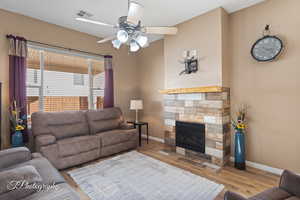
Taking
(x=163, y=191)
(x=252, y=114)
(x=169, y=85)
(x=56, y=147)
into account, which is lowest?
(x=163, y=191)

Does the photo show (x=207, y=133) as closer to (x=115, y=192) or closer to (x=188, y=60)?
(x=188, y=60)

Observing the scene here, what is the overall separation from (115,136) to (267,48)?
10.9ft

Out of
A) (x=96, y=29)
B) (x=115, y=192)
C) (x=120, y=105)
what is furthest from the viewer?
(x=120, y=105)

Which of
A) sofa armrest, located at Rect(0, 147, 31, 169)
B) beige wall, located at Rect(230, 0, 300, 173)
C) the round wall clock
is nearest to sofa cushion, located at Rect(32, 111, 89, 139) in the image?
sofa armrest, located at Rect(0, 147, 31, 169)

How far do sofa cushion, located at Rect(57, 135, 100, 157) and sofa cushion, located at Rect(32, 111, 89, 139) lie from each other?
29 cm

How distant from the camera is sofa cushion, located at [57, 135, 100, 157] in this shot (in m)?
2.68

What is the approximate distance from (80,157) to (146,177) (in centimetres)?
135

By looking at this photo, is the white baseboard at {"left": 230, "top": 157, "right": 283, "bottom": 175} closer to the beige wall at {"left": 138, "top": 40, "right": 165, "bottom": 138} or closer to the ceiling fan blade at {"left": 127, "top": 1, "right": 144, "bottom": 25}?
the beige wall at {"left": 138, "top": 40, "right": 165, "bottom": 138}

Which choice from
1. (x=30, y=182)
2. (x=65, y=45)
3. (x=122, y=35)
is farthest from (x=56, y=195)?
(x=65, y=45)

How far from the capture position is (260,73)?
264 centimetres

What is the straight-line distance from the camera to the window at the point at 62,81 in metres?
3.25

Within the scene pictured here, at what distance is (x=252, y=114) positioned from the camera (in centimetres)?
275

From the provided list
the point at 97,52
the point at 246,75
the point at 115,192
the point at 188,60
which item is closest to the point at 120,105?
the point at 97,52

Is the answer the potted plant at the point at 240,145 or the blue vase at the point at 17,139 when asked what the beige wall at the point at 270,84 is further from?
the blue vase at the point at 17,139
